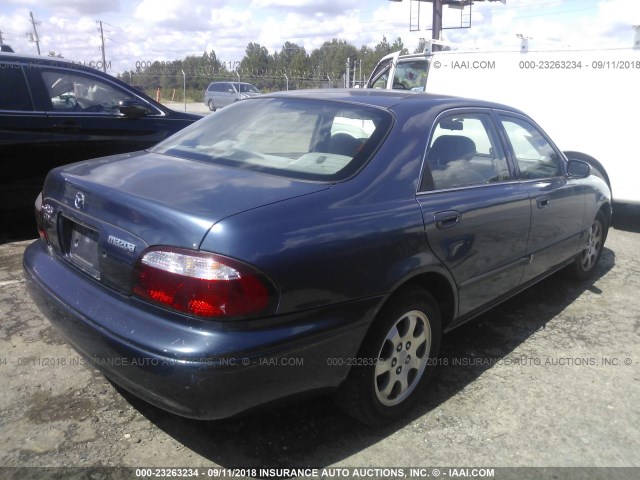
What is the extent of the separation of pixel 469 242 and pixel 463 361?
2.96 ft

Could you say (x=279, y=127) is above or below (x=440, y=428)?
above

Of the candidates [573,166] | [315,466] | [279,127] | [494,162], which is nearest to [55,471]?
[315,466]

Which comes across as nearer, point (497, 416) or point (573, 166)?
point (497, 416)

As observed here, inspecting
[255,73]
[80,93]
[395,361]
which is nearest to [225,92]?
[255,73]

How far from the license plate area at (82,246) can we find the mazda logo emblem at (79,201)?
0.08 metres

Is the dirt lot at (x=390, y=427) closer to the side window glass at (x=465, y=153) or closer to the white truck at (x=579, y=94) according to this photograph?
the side window glass at (x=465, y=153)

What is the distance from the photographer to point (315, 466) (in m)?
2.45

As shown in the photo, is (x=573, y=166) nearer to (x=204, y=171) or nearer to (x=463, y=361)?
(x=463, y=361)

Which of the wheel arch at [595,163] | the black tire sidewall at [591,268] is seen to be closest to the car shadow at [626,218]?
the wheel arch at [595,163]

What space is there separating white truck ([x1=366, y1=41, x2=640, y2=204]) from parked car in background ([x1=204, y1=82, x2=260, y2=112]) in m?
24.0

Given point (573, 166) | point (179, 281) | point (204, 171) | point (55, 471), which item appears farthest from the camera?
point (573, 166)

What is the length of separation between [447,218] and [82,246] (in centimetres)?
177

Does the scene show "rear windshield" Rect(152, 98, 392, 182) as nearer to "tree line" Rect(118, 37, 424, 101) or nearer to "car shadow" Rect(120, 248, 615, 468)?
"car shadow" Rect(120, 248, 615, 468)

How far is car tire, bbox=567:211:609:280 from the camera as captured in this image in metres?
4.82
